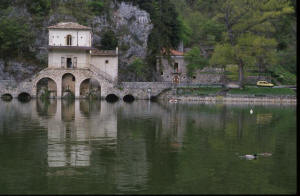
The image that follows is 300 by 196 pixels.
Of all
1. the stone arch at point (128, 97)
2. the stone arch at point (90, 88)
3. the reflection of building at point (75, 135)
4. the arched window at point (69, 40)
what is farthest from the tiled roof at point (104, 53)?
the reflection of building at point (75, 135)

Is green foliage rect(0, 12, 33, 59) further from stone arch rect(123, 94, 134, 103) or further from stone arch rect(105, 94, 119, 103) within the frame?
stone arch rect(123, 94, 134, 103)

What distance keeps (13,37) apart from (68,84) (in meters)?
11.7

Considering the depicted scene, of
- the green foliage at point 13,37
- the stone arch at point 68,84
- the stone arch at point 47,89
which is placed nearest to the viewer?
the stone arch at point 47,89

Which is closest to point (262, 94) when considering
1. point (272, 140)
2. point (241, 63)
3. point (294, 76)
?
point (241, 63)

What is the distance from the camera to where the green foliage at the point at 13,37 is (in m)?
71.4

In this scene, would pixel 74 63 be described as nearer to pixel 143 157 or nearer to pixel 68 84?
pixel 68 84

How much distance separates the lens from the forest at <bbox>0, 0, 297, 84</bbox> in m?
69.8

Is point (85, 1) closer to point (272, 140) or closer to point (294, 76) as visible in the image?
point (294, 76)

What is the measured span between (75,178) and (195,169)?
17.4 ft

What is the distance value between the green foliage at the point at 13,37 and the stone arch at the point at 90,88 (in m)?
12.1

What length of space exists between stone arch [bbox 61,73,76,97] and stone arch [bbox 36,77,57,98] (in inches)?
54.2

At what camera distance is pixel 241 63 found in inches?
2793

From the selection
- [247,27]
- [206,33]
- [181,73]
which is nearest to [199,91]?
[181,73]

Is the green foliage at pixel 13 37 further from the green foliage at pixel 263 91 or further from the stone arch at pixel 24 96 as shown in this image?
the green foliage at pixel 263 91
